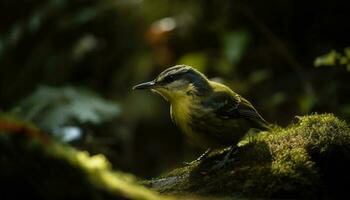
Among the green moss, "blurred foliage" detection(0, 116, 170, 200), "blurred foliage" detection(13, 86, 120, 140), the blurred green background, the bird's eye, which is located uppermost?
the blurred green background

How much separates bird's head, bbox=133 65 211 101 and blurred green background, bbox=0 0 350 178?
6.35 feet

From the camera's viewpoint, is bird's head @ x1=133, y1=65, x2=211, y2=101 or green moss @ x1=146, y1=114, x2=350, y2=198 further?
bird's head @ x1=133, y1=65, x2=211, y2=101

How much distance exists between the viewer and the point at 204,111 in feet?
16.8

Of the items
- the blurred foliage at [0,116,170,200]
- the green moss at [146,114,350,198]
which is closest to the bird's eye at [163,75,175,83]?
the green moss at [146,114,350,198]

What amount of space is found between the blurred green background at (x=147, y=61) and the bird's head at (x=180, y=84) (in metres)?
1.93

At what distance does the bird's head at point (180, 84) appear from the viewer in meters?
5.28

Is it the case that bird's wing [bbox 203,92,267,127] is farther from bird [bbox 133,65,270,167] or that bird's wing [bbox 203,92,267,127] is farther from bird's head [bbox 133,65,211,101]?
bird's head [bbox 133,65,211,101]

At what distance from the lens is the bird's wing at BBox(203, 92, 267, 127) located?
5188 millimetres

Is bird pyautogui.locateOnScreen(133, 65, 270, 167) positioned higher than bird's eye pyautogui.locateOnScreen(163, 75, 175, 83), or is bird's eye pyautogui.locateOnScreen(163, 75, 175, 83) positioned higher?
bird's eye pyautogui.locateOnScreen(163, 75, 175, 83)

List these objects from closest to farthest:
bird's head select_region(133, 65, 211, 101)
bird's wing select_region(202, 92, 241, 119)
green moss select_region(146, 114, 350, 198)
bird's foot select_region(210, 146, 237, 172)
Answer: green moss select_region(146, 114, 350, 198) → bird's foot select_region(210, 146, 237, 172) → bird's wing select_region(202, 92, 241, 119) → bird's head select_region(133, 65, 211, 101)

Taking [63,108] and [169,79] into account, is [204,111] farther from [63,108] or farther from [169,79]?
[63,108]

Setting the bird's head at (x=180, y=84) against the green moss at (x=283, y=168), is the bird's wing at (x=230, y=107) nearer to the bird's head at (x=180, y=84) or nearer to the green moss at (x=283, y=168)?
the bird's head at (x=180, y=84)

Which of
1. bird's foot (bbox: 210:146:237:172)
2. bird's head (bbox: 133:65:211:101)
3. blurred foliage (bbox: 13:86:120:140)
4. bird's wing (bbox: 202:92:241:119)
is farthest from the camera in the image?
blurred foliage (bbox: 13:86:120:140)

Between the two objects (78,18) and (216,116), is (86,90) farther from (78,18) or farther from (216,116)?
(216,116)
